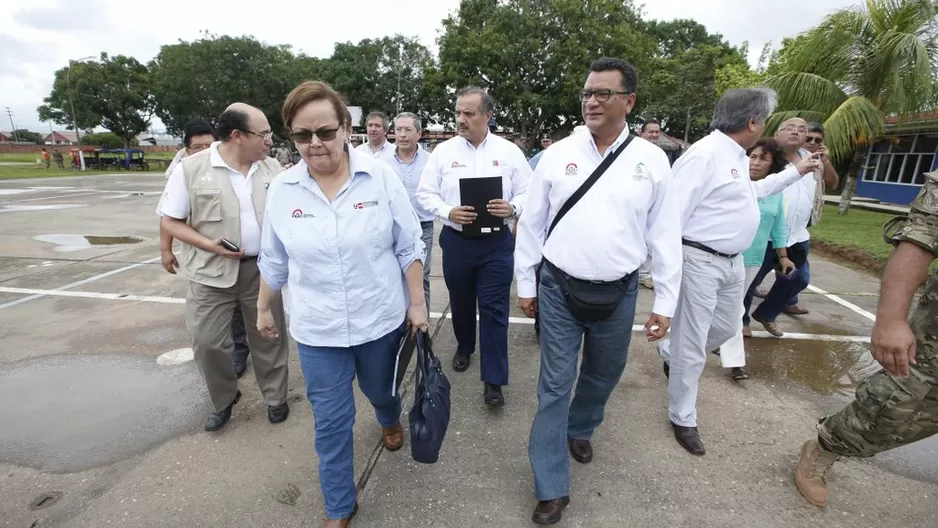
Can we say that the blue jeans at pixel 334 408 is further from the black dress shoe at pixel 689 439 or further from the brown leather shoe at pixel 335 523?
the black dress shoe at pixel 689 439

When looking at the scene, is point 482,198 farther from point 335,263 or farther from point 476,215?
point 335,263

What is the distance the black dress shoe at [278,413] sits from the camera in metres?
2.99

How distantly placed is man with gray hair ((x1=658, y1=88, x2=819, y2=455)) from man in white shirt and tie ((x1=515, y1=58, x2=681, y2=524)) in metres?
0.46

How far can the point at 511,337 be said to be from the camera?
4336 mm

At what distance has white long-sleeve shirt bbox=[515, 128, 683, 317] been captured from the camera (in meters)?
2.08

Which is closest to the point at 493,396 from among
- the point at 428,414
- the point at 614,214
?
the point at 428,414

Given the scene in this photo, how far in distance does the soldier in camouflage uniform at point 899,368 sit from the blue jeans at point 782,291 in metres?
2.29

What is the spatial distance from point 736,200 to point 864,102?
32.5ft

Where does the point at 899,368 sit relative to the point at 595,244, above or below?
below

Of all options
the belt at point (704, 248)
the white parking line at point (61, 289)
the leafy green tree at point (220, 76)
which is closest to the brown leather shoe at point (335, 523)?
the belt at point (704, 248)

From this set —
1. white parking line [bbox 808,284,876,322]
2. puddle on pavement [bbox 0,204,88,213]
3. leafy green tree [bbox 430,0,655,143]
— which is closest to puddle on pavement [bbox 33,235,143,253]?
puddle on pavement [bbox 0,204,88,213]

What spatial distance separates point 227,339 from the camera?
2881 millimetres

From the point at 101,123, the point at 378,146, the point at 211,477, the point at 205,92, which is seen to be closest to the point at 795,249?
the point at 378,146

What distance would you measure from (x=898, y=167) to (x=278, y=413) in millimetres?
22052
